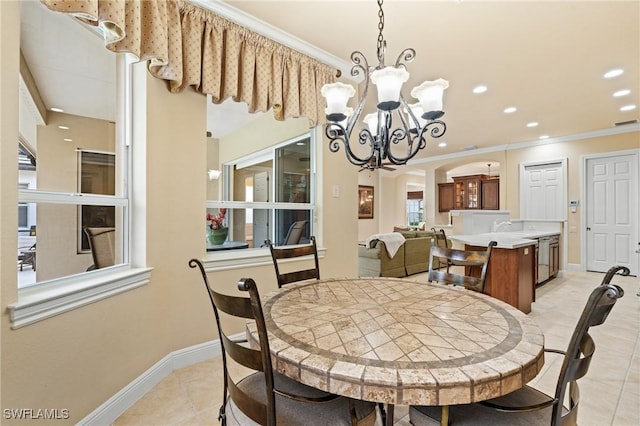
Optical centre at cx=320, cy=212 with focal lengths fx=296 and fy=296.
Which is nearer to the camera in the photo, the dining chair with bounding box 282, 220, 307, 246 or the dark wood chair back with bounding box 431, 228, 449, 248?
the dining chair with bounding box 282, 220, 307, 246

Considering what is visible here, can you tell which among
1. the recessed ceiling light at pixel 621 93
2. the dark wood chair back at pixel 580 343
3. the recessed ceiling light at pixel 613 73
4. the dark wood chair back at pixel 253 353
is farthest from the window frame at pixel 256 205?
the recessed ceiling light at pixel 621 93

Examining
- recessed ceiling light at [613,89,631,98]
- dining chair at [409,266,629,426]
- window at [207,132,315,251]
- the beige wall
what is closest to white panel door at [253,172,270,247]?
window at [207,132,315,251]

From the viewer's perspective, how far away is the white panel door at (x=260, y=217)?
2.68m

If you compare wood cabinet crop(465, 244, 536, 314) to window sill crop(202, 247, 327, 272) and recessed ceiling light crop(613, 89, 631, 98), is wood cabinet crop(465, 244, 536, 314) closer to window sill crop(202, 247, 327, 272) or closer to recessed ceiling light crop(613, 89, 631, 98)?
window sill crop(202, 247, 327, 272)

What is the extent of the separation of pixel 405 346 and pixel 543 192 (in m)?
6.94

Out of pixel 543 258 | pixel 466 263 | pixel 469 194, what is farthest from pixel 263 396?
pixel 469 194

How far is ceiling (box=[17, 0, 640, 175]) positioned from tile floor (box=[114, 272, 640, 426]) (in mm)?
1795

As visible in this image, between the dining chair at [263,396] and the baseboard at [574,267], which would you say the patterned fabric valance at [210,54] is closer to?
the dining chair at [263,396]

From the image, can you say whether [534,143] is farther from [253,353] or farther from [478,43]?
[253,353]

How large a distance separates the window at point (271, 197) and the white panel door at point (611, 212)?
5906 mm

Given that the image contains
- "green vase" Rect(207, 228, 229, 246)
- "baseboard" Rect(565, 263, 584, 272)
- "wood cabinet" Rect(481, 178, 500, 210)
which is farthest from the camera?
"wood cabinet" Rect(481, 178, 500, 210)

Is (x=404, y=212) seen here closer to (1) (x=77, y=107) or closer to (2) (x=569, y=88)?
(2) (x=569, y=88)

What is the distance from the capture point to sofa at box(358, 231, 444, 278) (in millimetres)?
4605

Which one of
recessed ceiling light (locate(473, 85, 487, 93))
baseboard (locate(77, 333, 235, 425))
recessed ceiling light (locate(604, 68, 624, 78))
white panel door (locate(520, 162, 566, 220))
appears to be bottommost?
baseboard (locate(77, 333, 235, 425))
